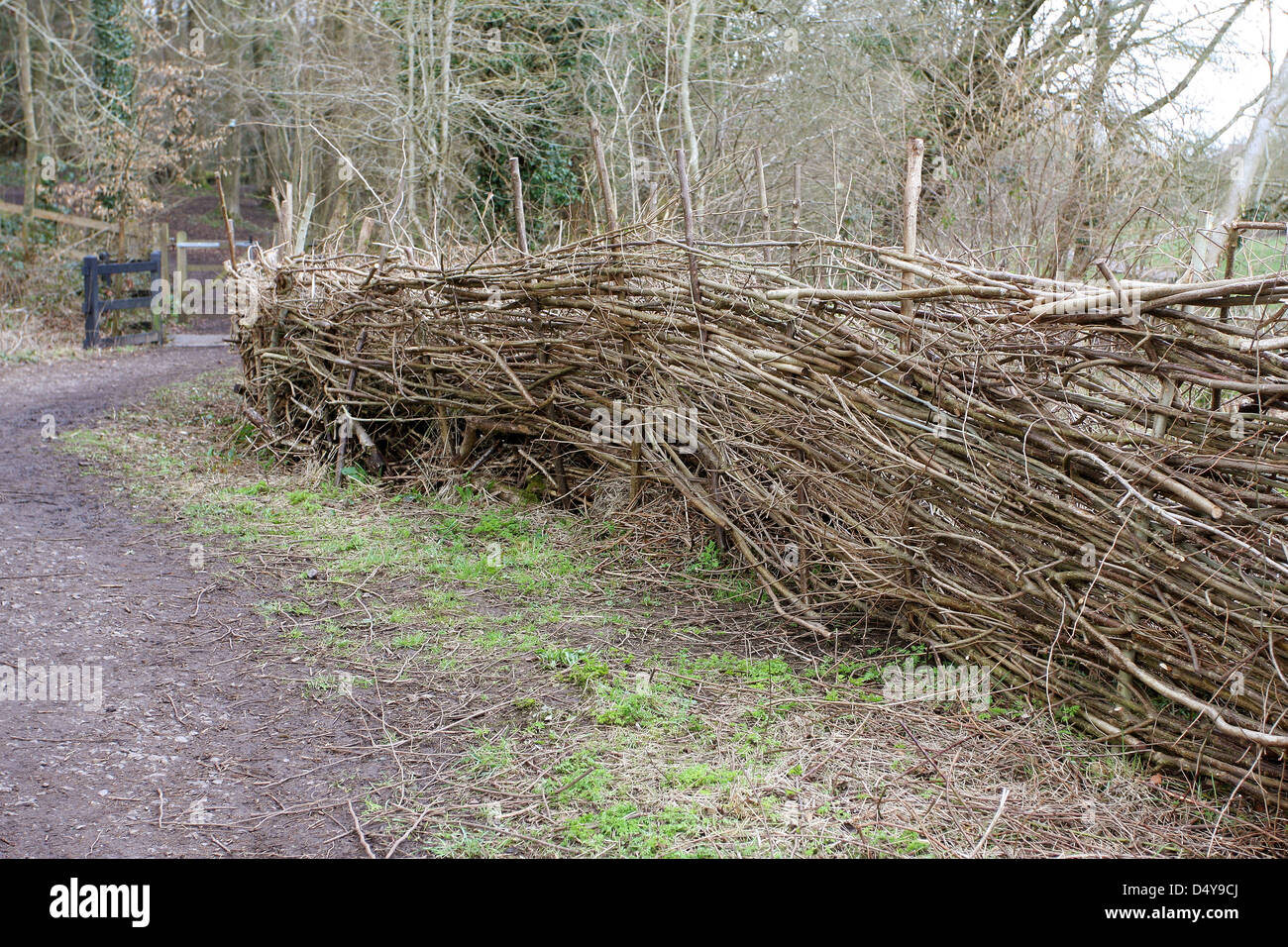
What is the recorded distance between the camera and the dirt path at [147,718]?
2898mm

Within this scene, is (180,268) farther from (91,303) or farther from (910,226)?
(910,226)

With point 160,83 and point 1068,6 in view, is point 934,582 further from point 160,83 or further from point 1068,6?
point 160,83

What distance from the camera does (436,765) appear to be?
3.31 meters

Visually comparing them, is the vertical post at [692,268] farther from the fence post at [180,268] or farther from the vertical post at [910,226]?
the fence post at [180,268]

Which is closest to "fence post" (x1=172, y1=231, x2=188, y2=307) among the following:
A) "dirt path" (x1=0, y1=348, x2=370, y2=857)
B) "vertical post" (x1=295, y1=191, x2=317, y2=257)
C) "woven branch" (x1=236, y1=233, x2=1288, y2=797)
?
"vertical post" (x1=295, y1=191, x2=317, y2=257)

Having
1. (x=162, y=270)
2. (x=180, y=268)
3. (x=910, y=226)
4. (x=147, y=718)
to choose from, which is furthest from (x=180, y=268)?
(x=910, y=226)

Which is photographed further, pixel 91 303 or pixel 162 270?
pixel 162 270

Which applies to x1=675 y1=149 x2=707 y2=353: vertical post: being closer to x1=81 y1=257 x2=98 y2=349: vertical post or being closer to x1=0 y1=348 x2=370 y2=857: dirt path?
x1=0 y1=348 x2=370 y2=857: dirt path

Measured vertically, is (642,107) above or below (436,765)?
above

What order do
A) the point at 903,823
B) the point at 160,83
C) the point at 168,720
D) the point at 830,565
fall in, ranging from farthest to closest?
the point at 160,83 → the point at 830,565 → the point at 168,720 → the point at 903,823

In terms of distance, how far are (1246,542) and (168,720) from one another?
369cm

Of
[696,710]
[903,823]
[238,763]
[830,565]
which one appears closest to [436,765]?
[238,763]

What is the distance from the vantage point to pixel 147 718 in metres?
3.59
